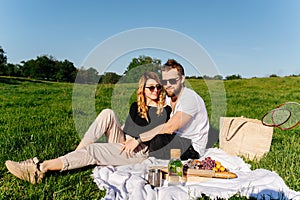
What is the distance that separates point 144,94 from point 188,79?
780mm

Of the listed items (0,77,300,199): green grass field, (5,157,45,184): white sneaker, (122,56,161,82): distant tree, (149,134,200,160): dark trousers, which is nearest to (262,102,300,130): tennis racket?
(0,77,300,199): green grass field

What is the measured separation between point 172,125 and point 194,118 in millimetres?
398

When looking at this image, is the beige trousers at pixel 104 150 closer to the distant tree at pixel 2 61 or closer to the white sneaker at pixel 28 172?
the white sneaker at pixel 28 172

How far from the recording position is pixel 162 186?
3471 mm

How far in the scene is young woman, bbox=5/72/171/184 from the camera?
364 centimetres

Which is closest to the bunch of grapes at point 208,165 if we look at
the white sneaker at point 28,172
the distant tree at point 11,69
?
the white sneaker at point 28,172

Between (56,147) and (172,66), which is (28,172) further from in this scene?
(172,66)

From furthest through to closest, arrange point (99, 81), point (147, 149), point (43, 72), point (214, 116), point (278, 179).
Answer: point (43, 72), point (214, 116), point (99, 81), point (147, 149), point (278, 179)

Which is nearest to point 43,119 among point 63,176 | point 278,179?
point 63,176

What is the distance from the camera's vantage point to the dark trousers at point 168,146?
4121mm

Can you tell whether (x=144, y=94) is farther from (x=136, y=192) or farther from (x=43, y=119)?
(x=43, y=119)

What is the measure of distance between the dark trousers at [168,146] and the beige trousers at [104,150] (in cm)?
13

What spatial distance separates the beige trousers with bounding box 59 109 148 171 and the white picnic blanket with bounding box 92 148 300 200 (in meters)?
0.12

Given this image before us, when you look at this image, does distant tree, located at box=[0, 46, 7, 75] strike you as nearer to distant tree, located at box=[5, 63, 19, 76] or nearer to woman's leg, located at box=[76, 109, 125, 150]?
distant tree, located at box=[5, 63, 19, 76]
